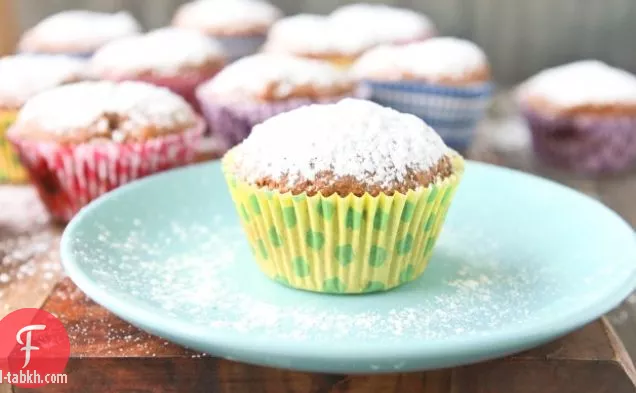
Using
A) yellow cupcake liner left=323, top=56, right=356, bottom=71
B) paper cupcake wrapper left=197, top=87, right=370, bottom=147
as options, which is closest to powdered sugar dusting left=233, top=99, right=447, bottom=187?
paper cupcake wrapper left=197, top=87, right=370, bottom=147

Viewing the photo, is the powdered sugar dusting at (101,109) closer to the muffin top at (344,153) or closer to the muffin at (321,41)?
the muffin top at (344,153)

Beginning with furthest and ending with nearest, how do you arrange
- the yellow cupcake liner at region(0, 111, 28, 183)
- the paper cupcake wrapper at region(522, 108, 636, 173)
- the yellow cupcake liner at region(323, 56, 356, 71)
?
1. the yellow cupcake liner at region(323, 56, 356, 71)
2. the paper cupcake wrapper at region(522, 108, 636, 173)
3. the yellow cupcake liner at region(0, 111, 28, 183)

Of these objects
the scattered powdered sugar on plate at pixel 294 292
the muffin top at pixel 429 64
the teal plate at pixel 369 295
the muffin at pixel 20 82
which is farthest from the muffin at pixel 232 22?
the scattered powdered sugar on plate at pixel 294 292

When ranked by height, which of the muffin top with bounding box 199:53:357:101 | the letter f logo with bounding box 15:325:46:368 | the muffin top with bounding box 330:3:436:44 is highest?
the letter f logo with bounding box 15:325:46:368

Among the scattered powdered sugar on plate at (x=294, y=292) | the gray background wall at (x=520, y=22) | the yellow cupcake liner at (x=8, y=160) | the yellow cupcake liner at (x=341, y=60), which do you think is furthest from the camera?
the gray background wall at (x=520, y=22)

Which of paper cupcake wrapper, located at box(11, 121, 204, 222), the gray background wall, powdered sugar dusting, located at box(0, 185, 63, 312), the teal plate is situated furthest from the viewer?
the gray background wall

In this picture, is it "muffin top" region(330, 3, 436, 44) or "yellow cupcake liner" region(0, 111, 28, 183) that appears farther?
"muffin top" region(330, 3, 436, 44)

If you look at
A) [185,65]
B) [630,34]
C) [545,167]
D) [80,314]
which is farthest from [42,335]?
[630,34]

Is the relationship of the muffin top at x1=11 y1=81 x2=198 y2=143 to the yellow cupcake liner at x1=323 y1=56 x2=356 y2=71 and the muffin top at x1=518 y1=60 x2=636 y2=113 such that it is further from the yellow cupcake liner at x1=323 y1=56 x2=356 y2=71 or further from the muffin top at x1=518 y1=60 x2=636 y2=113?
the muffin top at x1=518 y1=60 x2=636 y2=113
